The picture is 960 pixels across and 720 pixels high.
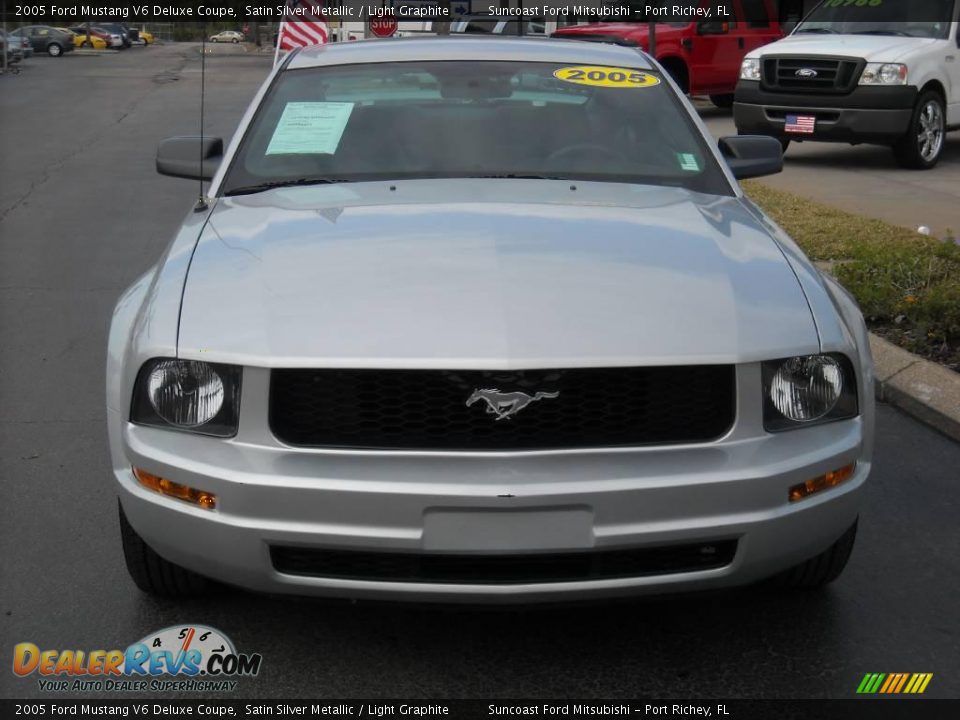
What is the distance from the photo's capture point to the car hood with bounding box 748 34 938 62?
12930 millimetres

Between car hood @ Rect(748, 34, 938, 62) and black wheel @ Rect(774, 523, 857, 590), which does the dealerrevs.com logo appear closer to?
black wheel @ Rect(774, 523, 857, 590)

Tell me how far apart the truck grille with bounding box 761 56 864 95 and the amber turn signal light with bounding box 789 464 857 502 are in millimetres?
10663

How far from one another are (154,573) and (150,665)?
0.91ft

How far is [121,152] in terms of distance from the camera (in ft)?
49.7

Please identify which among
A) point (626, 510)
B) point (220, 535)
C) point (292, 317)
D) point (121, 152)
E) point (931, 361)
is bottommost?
point (121, 152)

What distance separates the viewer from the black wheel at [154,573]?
335cm

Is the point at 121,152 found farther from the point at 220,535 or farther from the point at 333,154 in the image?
the point at 220,535

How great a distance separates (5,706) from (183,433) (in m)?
0.79

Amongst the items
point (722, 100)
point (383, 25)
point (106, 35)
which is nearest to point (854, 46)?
point (722, 100)

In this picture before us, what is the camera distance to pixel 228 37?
103m

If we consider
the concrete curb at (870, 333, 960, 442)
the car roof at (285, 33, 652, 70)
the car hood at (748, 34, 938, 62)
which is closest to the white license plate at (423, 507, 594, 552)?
the car roof at (285, 33, 652, 70)

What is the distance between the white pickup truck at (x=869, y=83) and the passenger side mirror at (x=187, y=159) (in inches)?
377

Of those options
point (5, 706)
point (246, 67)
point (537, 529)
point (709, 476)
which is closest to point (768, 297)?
point (709, 476)

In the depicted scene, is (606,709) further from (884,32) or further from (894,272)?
(884,32)
